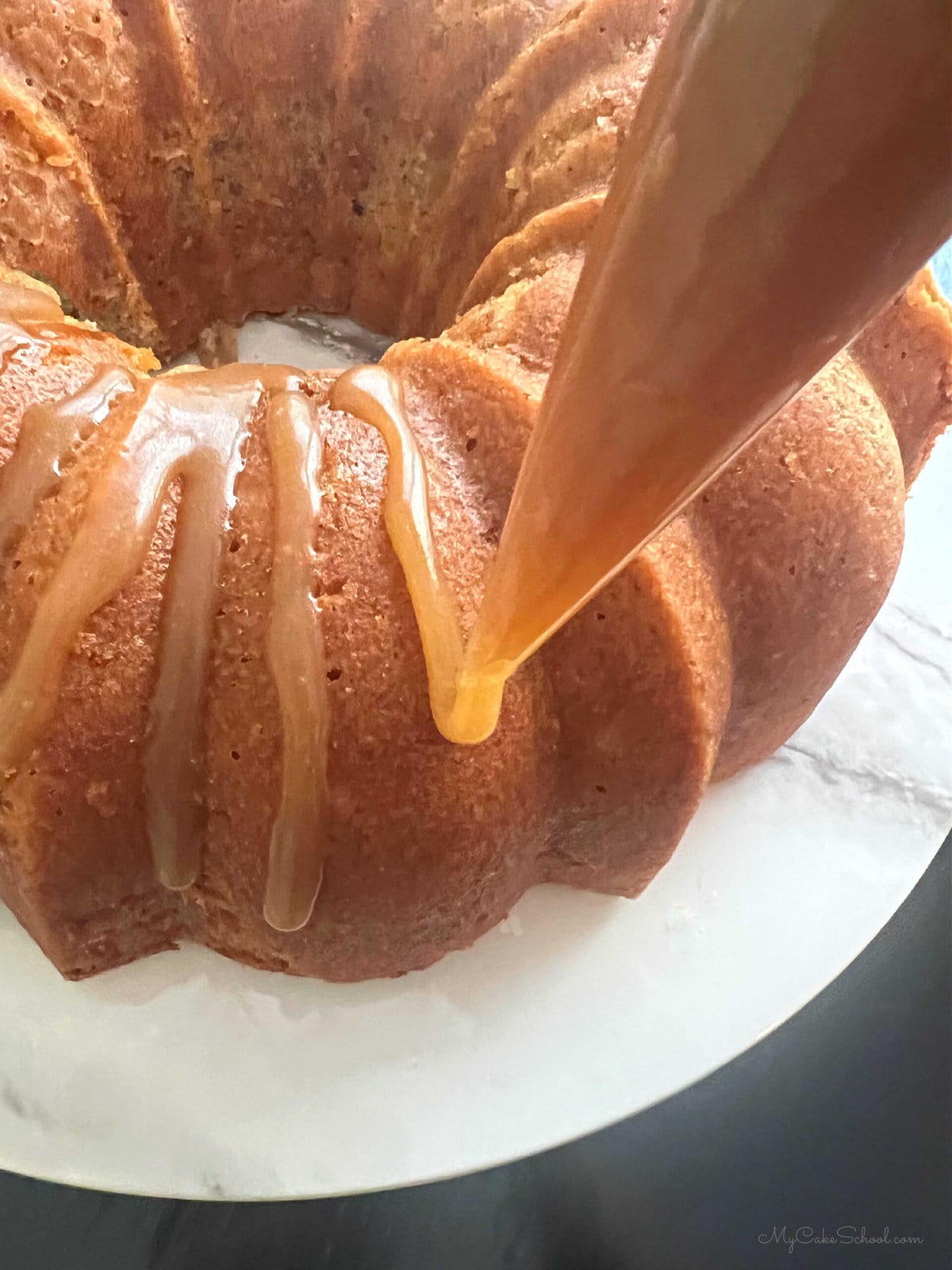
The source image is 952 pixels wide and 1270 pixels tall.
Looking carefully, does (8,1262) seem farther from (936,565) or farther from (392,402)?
(936,565)

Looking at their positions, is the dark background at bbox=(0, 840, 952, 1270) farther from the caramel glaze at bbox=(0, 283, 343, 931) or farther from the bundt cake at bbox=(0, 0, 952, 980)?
the caramel glaze at bbox=(0, 283, 343, 931)

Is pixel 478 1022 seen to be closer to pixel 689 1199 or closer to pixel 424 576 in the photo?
pixel 424 576

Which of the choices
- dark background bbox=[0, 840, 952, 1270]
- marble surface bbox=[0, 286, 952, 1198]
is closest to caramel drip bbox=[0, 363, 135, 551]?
marble surface bbox=[0, 286, 952, 1198]

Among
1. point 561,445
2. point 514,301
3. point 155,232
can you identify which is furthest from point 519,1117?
point 155,232

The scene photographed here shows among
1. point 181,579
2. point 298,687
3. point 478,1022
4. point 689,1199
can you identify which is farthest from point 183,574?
point 689,1199

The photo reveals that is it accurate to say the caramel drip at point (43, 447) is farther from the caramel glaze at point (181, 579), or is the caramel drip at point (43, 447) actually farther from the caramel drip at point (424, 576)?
the caramel drip at point (424, 576)

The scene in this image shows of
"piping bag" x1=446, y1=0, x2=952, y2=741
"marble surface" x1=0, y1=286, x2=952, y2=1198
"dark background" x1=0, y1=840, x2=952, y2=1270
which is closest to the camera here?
"piping bag" x1=446, y1=0, x2=952, y2=741
